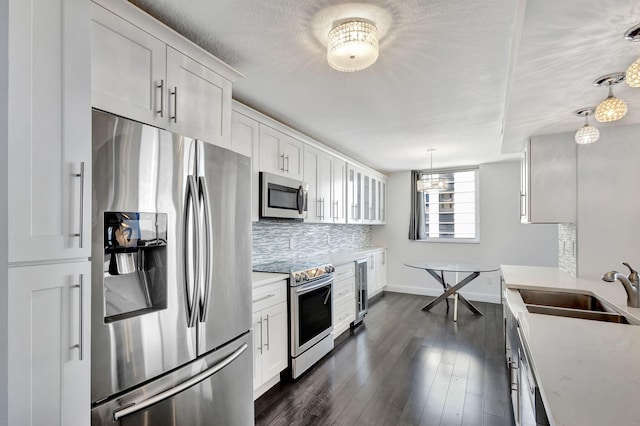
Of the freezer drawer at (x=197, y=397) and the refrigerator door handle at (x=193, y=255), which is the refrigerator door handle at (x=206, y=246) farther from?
the freezer drawer at (x=197, y=397)

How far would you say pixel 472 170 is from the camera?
18.0ft

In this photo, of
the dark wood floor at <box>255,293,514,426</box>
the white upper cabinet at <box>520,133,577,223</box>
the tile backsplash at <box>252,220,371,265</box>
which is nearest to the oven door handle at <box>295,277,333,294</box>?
the tile backsplash at <box>252,220,371,265</box>

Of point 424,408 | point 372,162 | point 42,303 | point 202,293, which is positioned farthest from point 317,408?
point 372,162

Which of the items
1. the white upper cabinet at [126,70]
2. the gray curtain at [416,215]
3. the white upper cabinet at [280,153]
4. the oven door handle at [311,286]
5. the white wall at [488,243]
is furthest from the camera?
the gray curtain at [416,215]

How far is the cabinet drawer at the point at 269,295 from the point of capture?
2.27 m

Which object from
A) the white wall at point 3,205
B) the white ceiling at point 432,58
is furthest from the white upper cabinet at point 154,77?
the white wall at point 3,205

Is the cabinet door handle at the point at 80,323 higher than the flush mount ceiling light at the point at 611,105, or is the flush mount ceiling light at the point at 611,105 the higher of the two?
the flush mount ceiling light at the point at 611,105

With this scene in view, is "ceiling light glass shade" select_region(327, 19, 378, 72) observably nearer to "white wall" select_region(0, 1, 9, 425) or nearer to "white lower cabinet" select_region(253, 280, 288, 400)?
"white wall" select_region(0, 1, 9, 425)

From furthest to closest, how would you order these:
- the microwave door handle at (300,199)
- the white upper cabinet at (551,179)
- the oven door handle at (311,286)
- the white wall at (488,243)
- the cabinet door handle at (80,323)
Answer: the white wall at (488,243) < the microwave door handle at (300,199) < the oven door handle at (311,286) < the white upper cabinet at (551,179) < the cabinet door handle at (80,323)

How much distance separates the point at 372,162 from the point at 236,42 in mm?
3693

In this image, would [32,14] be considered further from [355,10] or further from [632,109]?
[632,109]

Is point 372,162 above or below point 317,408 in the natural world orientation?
above

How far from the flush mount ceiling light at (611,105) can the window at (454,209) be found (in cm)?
374

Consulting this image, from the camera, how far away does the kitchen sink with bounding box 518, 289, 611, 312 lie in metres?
2.21
